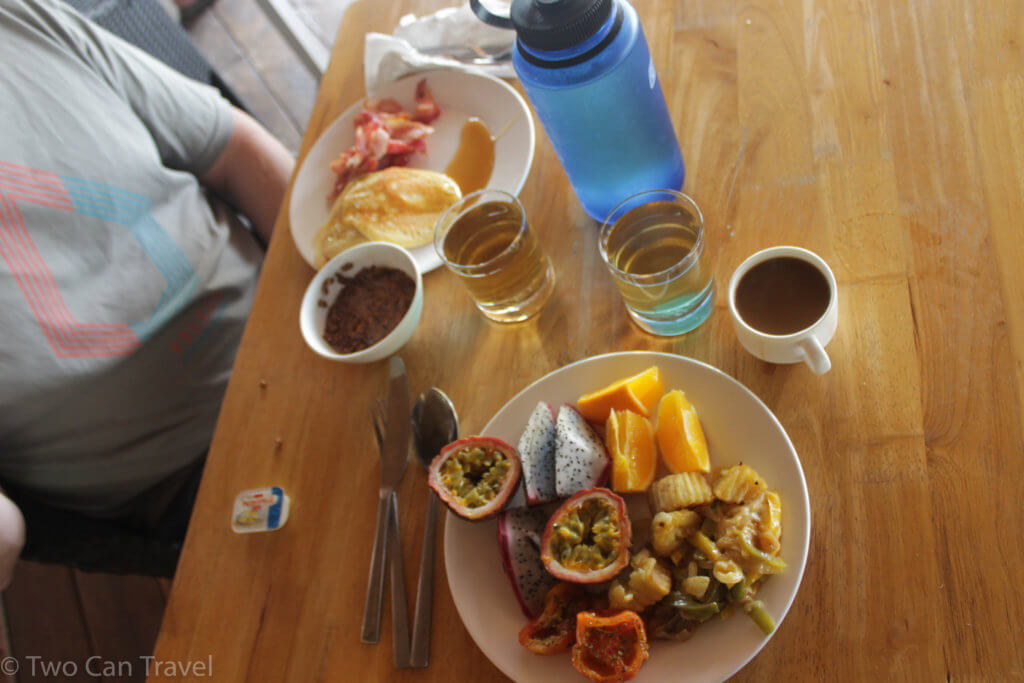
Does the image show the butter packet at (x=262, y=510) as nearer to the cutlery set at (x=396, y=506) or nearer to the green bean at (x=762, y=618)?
the cutlery set at (x=396, y=506)

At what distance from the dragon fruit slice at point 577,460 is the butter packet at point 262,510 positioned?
42 centimetres

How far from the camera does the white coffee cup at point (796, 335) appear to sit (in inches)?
29.4

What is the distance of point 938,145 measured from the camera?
89cm

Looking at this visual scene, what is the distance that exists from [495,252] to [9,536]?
0.93 m

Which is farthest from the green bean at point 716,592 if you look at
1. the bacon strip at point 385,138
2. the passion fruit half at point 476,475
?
the bacon strip at point 385,138

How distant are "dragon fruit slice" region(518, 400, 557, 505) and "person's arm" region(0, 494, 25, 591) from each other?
895 mm

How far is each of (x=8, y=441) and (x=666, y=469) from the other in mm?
1146

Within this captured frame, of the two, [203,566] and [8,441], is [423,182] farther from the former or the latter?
[8,441]

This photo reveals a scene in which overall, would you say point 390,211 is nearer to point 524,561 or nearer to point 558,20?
point 558,20

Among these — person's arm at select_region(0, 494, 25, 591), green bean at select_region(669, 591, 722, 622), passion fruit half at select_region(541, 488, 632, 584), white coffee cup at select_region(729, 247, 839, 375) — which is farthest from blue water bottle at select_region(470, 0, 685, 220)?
person's arm at select_region(0, 494, 25, 591)

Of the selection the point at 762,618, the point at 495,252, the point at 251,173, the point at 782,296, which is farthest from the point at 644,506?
the point at 251,173

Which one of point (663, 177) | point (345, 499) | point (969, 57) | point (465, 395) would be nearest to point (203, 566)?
point (345, 499)

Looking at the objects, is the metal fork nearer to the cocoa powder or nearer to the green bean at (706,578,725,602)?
the cocoa powder

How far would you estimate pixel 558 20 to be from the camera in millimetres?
707
